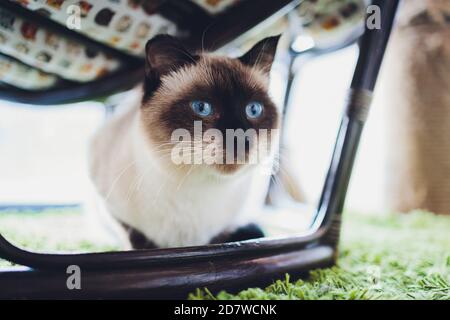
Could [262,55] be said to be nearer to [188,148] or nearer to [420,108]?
[188,148]

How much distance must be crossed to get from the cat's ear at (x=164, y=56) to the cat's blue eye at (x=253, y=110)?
210 mm

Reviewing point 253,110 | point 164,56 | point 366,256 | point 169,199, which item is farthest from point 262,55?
point 366,256

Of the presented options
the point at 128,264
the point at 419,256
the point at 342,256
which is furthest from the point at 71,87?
the point at 419,256

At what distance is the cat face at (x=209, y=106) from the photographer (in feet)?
2.94

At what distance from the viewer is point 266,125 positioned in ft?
3.36

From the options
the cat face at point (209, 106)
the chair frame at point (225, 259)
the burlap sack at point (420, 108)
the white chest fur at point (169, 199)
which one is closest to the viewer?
the chair frame at point (225, 259)

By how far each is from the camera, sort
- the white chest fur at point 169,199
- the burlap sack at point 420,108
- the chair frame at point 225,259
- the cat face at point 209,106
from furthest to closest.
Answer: the burlap sack at point 420,108 → the white chest fur at point 169,199 → the cat face at point 209,106 → the chair frame at point 225,259

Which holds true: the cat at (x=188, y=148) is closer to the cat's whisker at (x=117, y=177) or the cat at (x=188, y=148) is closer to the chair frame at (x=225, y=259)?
the cat's whisker at (x=117, y=177)

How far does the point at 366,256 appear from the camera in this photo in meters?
1.23

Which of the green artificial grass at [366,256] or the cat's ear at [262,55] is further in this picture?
the cat's ear at [262,55]

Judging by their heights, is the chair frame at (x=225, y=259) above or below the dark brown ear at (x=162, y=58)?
below

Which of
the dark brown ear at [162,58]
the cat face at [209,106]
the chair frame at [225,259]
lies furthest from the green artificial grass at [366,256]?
the dark brown ear at [162,58]

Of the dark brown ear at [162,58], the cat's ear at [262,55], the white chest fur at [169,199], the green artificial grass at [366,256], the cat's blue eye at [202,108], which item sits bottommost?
the green artificial grass at [366,256]

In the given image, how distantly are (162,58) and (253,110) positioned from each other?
0.94 ft
